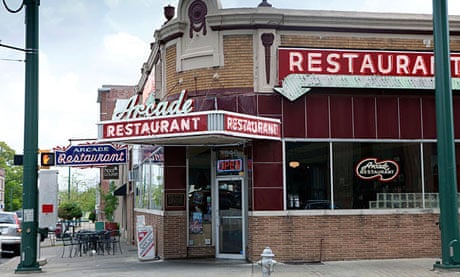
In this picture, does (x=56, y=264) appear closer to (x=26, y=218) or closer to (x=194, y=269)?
(x=26, y=218)

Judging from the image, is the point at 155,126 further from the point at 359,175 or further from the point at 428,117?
the point at 428,117

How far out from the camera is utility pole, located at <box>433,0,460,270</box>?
13766 millimetres

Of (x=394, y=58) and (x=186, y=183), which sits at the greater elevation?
(x=394, y=58)

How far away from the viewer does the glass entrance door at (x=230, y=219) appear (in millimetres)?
17062

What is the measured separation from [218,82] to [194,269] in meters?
4.85

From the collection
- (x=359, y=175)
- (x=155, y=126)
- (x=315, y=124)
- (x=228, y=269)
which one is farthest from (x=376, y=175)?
(x=155, y=126)

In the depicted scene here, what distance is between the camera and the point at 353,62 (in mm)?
16688

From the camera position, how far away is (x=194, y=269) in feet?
49.8

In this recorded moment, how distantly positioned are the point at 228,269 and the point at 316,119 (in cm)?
451

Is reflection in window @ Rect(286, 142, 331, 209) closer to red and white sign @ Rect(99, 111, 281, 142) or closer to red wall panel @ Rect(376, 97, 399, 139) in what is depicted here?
red and white sign @ Rect(99, 111, 281, 142)

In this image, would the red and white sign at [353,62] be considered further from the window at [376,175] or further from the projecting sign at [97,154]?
the projecting sign at [97,154]

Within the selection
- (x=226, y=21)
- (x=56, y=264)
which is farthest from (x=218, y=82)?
(x=56, y=264)

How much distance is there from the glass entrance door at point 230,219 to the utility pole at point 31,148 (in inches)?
189

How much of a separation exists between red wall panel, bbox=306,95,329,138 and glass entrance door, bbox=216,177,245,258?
7.72ft
